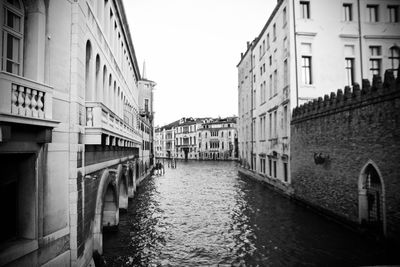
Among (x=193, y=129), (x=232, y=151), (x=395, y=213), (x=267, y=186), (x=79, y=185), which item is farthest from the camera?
(x=193, y=129)

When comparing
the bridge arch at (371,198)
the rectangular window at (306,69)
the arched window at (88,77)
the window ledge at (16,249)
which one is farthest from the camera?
the rectangular window at (306,69)

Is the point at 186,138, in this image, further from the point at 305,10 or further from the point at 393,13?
the point at 393,13

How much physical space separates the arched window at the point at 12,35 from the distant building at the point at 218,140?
66.8 m

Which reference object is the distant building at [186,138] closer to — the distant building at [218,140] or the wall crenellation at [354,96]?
the distant building at [218,140]

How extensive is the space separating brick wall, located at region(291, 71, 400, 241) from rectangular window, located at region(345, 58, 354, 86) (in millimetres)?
4971

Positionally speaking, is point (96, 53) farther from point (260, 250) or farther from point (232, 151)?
point (232, 151)

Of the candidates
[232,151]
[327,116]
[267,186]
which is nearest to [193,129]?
[232,151]

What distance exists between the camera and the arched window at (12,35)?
463cm

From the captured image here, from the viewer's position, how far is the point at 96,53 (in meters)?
8.53

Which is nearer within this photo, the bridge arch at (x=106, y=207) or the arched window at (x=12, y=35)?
the arched window at (x=12, y=35)

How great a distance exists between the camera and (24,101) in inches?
175

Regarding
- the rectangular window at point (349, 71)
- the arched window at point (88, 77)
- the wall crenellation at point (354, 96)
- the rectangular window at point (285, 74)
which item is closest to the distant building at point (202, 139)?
the rectangular window at point (285, 74)

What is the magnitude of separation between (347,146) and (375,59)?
37.1ft

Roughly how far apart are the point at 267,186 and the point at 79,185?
66.9ft
